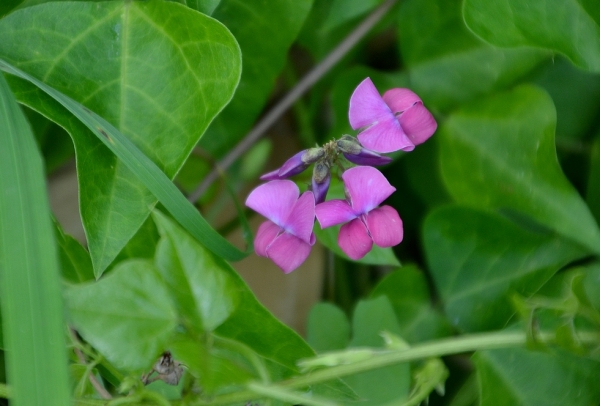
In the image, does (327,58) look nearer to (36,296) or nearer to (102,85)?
(102,85)

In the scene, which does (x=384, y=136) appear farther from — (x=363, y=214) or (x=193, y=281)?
(x=193, y=281)

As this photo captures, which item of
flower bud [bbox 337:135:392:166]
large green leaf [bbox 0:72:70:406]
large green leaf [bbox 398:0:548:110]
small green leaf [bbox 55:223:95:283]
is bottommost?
large green leaf [bbox 398:0:548:110]

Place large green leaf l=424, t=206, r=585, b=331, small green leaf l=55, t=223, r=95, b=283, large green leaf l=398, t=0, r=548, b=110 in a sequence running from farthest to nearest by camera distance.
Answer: large green leaf l=398, t=0, r=548, b=110 < large green leaf l=424, t=206, r=585, b=331 < small green leaf l=55, t=223, r=95, b=283

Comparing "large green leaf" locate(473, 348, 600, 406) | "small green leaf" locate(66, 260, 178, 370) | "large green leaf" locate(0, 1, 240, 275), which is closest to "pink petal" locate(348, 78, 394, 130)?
"large green leaf" locate(0, 1, 240, 275)

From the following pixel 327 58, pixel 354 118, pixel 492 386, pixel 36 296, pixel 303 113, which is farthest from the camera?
pixel 303 113

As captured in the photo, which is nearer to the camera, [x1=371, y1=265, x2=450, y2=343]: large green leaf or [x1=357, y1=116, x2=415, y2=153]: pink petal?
[x1=357, y1=116, x2=415, y2=153]: pink petal

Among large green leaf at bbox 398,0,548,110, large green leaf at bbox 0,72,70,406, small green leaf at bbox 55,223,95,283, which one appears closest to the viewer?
large green leaf at bbox 0,72,70,406

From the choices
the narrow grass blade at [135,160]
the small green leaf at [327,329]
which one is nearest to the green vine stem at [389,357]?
the narrow grass blade at [135,160]

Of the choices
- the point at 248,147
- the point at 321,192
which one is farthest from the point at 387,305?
the point at 248,147

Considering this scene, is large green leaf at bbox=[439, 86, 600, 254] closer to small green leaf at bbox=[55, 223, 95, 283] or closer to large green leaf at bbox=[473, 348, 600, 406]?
large green leaf at bbox=[473, 348, 600, 406]
